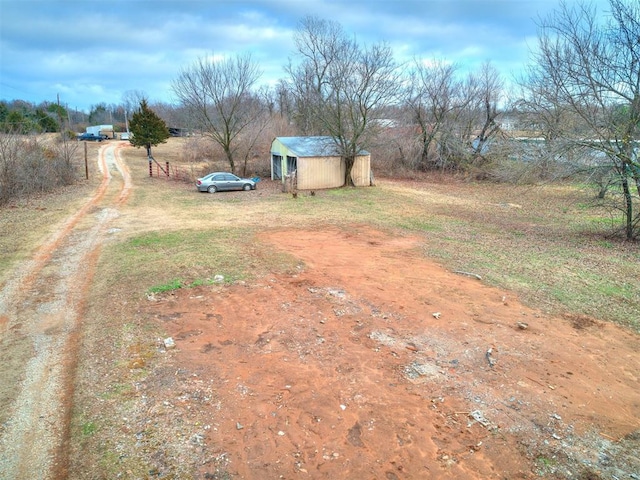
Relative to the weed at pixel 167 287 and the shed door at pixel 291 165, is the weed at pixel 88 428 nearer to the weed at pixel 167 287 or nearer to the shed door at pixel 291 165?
the weed at pixel 167 287

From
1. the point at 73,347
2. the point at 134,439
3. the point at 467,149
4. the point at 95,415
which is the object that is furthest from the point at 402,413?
the point at 467,149

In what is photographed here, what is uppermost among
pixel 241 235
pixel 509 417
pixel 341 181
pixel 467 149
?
pixel 467 149

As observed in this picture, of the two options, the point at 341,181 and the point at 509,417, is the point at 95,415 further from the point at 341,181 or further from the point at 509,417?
the point at 341,181

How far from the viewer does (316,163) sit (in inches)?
987

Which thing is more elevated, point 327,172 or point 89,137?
point 89,137

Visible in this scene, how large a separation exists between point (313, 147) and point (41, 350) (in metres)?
21.4

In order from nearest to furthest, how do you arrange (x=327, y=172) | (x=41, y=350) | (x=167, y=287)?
(x=41, y=350), (x=167, y=287), (x=327, y=172)

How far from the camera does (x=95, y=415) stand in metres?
4.75

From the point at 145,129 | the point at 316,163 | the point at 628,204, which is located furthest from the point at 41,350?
the point at 145,129

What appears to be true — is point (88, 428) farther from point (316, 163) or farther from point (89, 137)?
point (89, 137)

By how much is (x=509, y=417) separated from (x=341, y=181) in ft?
73.4

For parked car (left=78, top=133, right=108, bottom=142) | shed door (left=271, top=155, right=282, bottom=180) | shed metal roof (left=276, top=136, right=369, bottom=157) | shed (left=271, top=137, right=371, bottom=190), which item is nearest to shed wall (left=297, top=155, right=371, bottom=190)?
shed (left=271, top=137, right=371, bottom=190)

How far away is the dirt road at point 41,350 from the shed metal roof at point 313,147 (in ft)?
48.0

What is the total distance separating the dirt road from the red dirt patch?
1.30 meters
